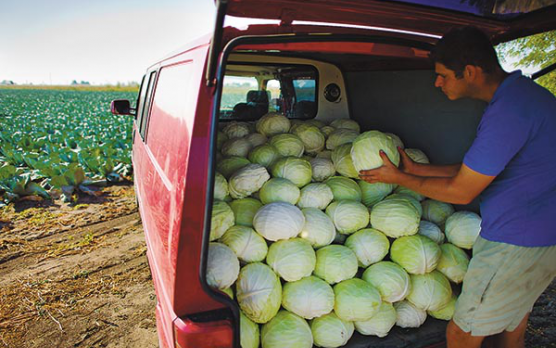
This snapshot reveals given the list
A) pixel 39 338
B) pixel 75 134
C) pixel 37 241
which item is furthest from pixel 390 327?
pixel 75 134

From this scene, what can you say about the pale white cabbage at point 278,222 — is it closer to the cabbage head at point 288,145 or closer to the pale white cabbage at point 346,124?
the cabbage head at point 288,145

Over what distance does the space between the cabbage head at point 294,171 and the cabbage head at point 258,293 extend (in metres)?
0.88

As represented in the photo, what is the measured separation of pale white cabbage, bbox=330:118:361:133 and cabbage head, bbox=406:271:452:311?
1.68m

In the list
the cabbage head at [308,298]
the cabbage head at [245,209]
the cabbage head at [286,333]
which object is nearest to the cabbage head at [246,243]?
the cabbage head at [245,209]

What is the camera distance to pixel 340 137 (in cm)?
328

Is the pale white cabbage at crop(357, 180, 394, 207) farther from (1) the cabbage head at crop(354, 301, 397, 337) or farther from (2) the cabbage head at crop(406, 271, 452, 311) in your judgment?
(1) the cabbage head at crop(354, 301, 397, 337)

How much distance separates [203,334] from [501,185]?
163 centimetres

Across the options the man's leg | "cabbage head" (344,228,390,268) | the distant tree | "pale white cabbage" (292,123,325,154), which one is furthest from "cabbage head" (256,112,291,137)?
the distant tree

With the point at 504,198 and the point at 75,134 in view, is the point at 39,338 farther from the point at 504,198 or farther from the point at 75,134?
the point at 75,134

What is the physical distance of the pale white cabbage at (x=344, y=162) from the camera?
2967mm

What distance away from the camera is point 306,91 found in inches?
154

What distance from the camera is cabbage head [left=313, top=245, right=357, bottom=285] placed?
220 cm

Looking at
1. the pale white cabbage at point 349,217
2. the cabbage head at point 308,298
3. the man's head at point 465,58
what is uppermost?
the man's head at point 465,58

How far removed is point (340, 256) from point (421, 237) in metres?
0.62
